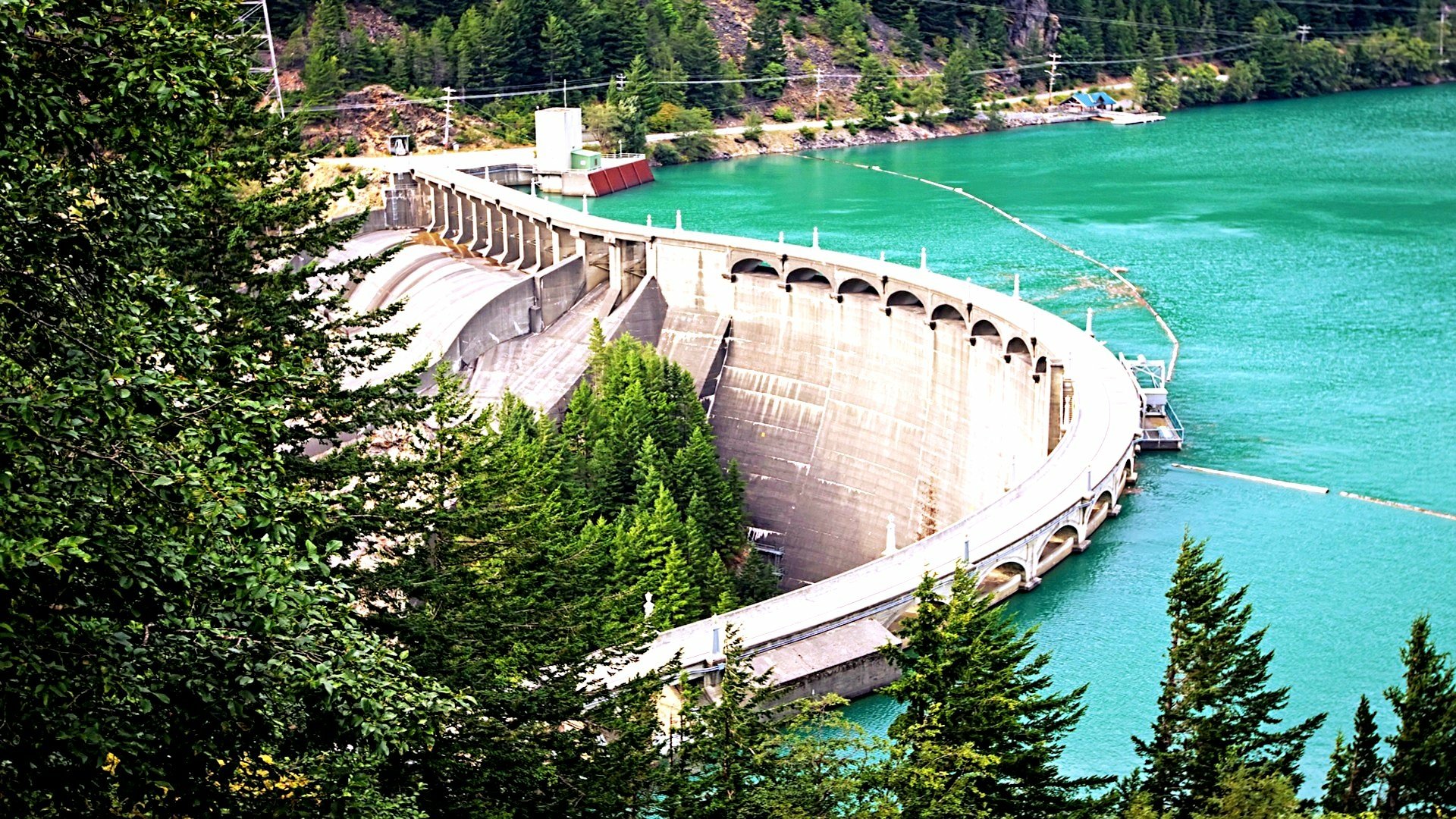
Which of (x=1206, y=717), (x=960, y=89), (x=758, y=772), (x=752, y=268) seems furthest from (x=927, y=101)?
(x=758, y=772)

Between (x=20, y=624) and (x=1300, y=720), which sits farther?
(x=1300, y=720)

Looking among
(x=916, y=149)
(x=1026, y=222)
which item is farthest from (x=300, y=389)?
(x=916, y=149)

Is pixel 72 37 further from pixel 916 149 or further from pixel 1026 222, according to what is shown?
pixel 916 149

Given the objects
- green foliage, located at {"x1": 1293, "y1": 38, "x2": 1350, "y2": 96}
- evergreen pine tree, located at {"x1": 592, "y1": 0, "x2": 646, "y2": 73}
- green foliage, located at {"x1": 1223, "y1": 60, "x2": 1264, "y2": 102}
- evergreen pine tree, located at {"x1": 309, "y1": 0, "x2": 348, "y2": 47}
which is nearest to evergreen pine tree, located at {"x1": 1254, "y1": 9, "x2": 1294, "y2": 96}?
green foliage, located at {"x1": 1223, "y1": 60, "x2": 1264, "y2": 102}

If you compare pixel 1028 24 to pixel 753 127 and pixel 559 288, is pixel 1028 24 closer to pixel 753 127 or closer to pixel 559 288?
pixel 753 127

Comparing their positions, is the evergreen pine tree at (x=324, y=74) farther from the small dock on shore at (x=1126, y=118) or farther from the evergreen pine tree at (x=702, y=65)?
the small dock on shore at (x=1126, y=118)

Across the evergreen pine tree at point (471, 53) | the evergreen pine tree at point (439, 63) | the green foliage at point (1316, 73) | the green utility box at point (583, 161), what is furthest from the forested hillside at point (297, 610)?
the green foliage at point (1316, 73)
